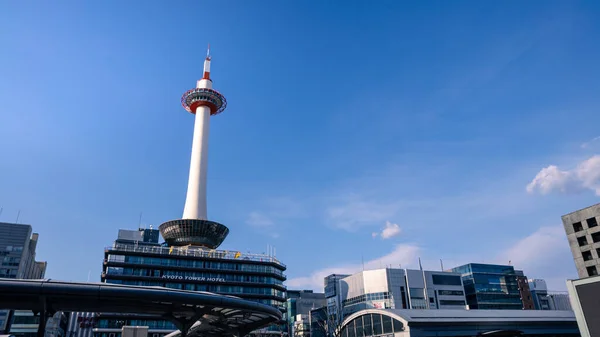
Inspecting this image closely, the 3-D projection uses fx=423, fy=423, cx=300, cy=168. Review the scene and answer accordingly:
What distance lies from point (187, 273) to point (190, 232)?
13.1 metres

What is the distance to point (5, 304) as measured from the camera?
101 ft

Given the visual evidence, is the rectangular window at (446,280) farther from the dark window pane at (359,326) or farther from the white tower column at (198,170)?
the white tower column at (198,170)

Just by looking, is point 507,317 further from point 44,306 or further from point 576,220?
point 44,306

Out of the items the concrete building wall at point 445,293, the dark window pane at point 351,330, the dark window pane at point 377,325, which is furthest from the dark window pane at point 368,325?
the concrete building wall at point 445,293

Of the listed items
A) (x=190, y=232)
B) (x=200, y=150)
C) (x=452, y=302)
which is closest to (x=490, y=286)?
(x=452, y=302)

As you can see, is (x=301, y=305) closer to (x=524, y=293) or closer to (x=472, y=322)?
(x=524, y=293)

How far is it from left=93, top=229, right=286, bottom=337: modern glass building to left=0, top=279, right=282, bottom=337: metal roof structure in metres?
71.2

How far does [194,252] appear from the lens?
113m

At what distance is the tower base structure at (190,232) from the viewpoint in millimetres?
118250

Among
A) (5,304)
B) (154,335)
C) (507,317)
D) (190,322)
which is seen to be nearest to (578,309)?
(507,317)

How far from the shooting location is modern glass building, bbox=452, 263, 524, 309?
12962 cm

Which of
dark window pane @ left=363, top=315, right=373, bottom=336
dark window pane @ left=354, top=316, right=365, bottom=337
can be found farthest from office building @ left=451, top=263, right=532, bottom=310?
dark window pane @ left=363, top=315, right=373, bottom=336

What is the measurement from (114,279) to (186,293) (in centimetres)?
8124

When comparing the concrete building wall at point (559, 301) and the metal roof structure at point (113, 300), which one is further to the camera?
the concrete building wall at point (559, 301)
